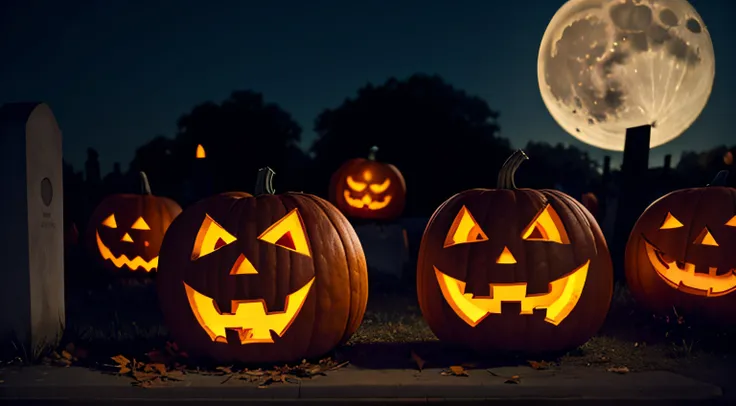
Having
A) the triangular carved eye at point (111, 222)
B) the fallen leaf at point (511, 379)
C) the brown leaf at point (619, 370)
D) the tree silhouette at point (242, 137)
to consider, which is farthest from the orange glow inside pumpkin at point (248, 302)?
the tree silhouette at point (242, 137)

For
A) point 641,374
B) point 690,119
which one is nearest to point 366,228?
point 690,119

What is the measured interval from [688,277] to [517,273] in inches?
90.7

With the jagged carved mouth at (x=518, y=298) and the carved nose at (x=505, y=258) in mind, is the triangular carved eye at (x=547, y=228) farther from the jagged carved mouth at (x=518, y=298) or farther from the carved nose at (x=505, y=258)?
the jagged carved mouth at (x=518, y=298)

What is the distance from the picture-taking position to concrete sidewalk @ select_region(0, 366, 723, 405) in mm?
4449

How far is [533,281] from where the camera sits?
5227 millimetres

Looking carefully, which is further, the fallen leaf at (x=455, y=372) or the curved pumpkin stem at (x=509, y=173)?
the curved pumpkin stem at (x=509, y=173)

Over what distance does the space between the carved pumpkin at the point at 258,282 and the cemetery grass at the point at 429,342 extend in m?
0.35

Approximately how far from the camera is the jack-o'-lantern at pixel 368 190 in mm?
12781

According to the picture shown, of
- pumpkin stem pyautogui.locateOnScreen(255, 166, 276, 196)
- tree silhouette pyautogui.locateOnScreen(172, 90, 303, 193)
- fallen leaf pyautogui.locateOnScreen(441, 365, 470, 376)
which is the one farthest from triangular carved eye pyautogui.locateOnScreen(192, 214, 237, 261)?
tree silhouette pyautogui.locateOnScreen(172, 90, 303, 193)

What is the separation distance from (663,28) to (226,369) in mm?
6800

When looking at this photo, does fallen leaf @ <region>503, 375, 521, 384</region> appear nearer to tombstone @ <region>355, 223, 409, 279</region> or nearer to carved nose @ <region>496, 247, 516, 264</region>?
carved nose @ <region>496, 247, 516, 264</region>

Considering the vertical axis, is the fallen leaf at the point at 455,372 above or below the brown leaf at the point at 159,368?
below

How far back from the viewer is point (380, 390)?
4.52 metres

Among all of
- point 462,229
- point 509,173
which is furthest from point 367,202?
point 462,229
